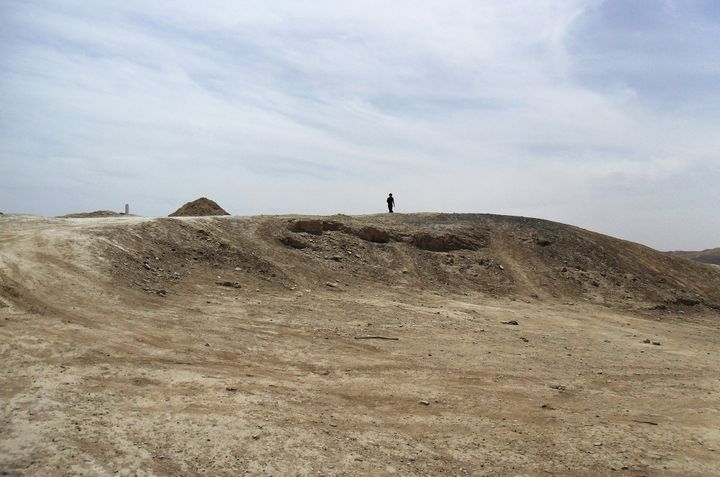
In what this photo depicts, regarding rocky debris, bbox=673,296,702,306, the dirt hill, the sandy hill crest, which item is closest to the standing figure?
the sandy hill crest

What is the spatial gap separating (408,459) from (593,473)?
6.22 feet

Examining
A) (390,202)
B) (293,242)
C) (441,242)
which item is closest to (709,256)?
(390,202)

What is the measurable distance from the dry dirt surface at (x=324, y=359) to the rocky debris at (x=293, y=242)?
0.07 m

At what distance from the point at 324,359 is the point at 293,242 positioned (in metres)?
10.3

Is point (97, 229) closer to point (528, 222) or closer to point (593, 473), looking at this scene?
point (593, 473)

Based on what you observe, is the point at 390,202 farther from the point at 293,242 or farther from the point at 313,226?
the point at 293,242

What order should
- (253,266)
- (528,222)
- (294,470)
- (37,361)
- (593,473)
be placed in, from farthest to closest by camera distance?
1. (528,222)
2. (253,266)
3. (37,361)
4. (593,473)
5. (294,470)

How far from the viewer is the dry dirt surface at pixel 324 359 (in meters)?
5.55

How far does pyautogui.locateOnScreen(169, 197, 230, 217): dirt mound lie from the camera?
27.9 meters

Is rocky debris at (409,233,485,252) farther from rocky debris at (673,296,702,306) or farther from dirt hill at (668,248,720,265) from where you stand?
dirt hill at (668,248,720,265)

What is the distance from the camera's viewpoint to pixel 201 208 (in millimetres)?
28234

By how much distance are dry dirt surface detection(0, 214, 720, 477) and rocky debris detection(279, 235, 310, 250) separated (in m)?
0.07

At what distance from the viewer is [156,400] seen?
642cm

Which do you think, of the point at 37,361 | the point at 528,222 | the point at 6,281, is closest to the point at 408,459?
the point at 37,361
